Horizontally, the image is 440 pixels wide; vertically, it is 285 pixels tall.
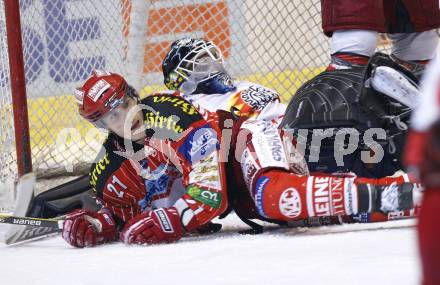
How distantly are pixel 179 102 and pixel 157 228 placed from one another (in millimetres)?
397

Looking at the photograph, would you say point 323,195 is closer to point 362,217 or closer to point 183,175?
point 362,217

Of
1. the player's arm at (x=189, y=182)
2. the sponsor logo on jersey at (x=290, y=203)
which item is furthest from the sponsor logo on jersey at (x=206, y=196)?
the sponsor logo on jersey at (x=290, y=203)

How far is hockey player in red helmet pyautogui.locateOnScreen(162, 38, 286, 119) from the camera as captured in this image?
3.12 metres

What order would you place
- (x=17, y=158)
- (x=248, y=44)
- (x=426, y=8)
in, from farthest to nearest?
(x=248, y=44)
(x=17, y=158)
(x=426, y=8)

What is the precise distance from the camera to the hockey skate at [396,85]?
2.27 meters

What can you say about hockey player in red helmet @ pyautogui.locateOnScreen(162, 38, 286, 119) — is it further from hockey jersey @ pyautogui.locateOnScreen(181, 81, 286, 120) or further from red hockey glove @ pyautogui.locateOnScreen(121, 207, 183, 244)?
red hockey glove @ pyautogui.locateOnScreen(121, 207, 183, 244)

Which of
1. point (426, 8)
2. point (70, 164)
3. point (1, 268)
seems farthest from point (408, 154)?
point (70, 164)

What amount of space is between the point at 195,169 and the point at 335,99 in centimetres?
47

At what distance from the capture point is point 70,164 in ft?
13.5

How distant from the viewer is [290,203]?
219 centimetres

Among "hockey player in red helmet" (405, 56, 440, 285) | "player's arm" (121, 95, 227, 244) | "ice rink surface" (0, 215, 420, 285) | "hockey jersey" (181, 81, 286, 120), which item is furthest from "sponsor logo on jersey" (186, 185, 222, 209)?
"hockey player in red helmet" (405, 56, 440, 285)

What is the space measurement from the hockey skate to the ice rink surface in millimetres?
342

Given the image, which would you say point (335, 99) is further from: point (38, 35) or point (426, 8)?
point (38, 35)

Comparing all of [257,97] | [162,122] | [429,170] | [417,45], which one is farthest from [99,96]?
[429,170]
